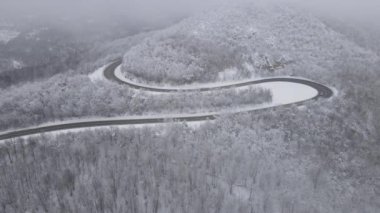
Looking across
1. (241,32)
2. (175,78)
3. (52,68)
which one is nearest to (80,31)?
(52,68)

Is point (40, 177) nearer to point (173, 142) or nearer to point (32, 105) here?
point (173, 142)

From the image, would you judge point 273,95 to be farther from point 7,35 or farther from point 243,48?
point 7,35

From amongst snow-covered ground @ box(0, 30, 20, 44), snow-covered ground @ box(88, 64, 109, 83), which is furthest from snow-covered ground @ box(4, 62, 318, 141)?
snow-covered ground @ box(0, 30, 20, 44)

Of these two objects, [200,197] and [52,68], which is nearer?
[200,197]

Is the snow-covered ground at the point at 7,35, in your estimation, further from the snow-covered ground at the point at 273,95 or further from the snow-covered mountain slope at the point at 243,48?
the snow-covered ground at the point at 273,95

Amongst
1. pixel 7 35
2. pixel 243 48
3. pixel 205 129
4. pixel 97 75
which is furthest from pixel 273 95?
pixel 7 35

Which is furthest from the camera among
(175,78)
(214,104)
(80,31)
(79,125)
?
(80,31)

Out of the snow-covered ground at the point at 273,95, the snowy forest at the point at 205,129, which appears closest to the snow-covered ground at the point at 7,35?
the snowy forest at the point at 205,129

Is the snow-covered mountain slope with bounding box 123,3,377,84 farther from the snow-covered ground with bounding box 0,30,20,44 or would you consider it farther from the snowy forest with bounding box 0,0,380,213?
the snow-covered ground with bounding box 0,30,20,44
